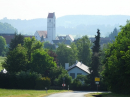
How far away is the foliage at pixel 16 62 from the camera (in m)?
73.1

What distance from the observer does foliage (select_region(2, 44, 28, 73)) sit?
73125 millimetres

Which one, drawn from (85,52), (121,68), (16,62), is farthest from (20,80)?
(85,52)

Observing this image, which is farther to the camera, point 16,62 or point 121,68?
point 16,62

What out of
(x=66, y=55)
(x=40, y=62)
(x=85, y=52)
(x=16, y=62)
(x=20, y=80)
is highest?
(x=85, y=52)

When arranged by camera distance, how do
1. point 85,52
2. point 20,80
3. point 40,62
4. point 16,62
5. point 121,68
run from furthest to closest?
point 85,52 → point 40,62 → point 16,62 → point 20,80 → point 121,68

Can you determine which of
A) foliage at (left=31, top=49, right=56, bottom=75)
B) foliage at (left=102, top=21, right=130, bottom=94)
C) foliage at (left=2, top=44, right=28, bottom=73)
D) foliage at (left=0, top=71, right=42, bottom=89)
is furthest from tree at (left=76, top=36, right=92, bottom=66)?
foliage at (left=102, top=21, right=130, bottom=94)

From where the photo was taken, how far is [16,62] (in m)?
73.4

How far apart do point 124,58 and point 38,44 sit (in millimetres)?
47378

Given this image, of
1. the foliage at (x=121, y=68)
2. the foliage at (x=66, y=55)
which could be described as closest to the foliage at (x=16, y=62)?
the foliage at (x=121, y=68)

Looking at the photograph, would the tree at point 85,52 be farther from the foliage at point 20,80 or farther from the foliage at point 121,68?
the foliage at point 121,68

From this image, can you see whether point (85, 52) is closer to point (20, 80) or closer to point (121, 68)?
point (20, 80)

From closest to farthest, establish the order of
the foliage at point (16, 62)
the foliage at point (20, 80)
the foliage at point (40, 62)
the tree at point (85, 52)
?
the foliage at point (20, 80) → the foliage at point (16, 62) → the foliage at point (40, 62) → the tree at point (85, 52)

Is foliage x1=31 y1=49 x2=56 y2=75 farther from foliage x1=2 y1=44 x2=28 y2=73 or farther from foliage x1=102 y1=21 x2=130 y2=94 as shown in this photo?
foliage x1=102 y1=21 x2=130 y2=94

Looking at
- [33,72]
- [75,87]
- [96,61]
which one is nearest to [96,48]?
[96,61]
